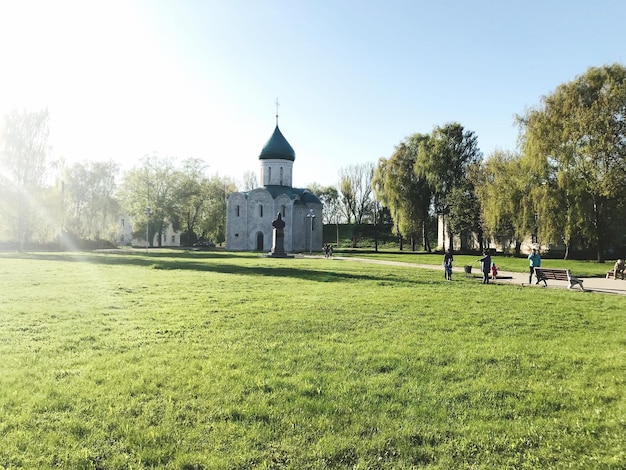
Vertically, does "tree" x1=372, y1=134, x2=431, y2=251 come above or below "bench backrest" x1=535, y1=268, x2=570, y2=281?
above

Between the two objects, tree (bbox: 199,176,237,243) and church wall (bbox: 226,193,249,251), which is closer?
church wall (bbox: 226,193,249,251)

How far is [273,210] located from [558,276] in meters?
39.5

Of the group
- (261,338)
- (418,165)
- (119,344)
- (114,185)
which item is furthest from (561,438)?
(114,185)

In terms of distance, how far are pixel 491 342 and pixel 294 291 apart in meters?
7.56

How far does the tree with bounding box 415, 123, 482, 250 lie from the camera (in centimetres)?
4797

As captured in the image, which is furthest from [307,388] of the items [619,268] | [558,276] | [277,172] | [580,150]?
[277,172]

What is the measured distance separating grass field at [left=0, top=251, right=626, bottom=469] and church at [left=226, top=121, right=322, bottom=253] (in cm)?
4373

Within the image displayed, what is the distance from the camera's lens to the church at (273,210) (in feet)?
179

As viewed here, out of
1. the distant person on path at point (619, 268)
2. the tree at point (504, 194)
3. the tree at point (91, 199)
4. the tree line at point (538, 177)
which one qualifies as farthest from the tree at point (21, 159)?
A: the distant person on path at point (619, 268)

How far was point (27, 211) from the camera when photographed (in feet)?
142

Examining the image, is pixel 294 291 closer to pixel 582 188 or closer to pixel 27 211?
pixel 582 188

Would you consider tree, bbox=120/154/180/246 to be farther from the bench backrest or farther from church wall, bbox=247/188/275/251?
the bench backrest

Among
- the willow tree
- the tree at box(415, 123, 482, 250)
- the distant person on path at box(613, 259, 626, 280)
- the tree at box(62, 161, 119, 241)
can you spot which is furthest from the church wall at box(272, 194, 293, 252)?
the distant person on path at box(613, 259, 626, 280)

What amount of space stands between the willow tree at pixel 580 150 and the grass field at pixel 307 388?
22.3m
